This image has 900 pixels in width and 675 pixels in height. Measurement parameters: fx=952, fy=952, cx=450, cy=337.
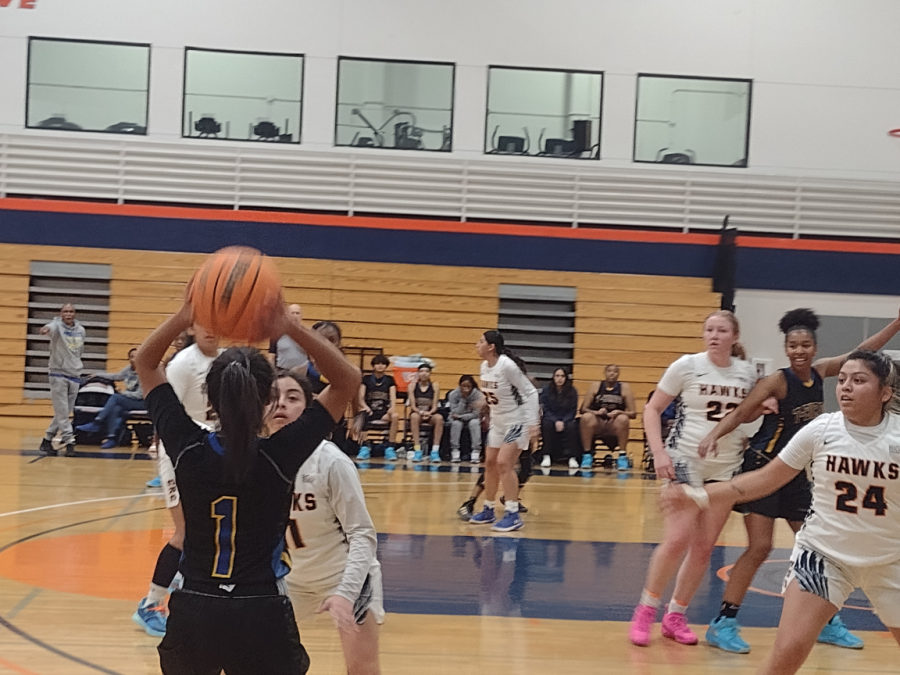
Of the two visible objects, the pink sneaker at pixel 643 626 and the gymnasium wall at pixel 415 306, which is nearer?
the pink sneaker at pixel 643 626

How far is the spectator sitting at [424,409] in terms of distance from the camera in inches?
482

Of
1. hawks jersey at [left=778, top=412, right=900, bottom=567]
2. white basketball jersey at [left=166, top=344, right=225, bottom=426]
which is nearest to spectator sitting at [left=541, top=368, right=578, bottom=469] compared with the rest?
white basketball jersey at [left=166, top=344, right=225, bottom=426]

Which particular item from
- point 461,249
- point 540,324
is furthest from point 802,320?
point 461,249

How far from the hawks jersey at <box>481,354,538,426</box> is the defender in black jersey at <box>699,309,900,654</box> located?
3.06m

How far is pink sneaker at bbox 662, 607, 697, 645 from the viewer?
202 inches

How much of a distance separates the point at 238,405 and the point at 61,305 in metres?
12.8

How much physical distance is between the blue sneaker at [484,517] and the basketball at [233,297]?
6.33 metres

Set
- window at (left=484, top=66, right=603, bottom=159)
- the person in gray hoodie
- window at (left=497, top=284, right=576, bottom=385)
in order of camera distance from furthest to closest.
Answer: window at (left=484, top=66, right=603, bottom=159), window at (left=497, top=284, right=576, bottom=385), the person in gray hoodie

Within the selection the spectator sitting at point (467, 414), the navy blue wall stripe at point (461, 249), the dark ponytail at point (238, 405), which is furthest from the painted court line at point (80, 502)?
the dark ponytail at point (238, 405)

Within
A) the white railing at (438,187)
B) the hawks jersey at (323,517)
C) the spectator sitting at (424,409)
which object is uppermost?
the white railing at (438,187)

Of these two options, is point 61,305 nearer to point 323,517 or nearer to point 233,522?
point 323,517

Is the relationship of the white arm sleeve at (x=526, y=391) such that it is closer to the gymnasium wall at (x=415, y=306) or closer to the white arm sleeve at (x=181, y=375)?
the white arm sleeve at (x=181, y=375)

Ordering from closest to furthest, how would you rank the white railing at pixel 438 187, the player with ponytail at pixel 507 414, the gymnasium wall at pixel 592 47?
the player with ponytail at pixel 507 414, the white railing at pixel 438 187, the gymnasium wall at pixel 592 47

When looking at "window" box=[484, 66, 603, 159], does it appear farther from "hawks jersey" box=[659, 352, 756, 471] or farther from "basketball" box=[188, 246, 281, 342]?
"basketball" box=[188, 246, 281, 342]
